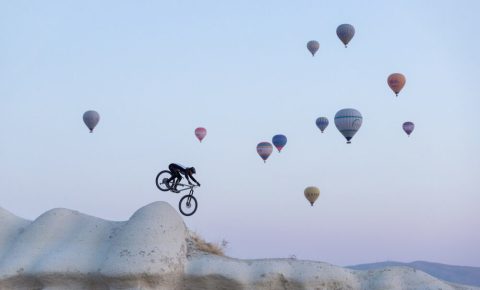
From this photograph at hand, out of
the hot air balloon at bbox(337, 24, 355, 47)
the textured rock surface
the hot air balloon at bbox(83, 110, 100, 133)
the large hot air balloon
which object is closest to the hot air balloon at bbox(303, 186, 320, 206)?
the large hot air balloon

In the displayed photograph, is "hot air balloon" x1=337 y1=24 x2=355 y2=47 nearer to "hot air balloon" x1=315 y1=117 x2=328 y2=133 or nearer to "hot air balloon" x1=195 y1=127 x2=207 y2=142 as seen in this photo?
"hot air balloon" x1=315 y1=117 x2=328 y2=133

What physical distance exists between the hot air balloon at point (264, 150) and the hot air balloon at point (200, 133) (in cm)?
496

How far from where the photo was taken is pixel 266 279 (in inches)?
883

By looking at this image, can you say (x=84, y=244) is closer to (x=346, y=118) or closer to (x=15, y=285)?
(x=15, y=285)

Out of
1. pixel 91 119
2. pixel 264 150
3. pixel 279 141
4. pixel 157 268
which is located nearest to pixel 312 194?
pixel 279 141

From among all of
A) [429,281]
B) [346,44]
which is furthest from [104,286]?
[346,44]

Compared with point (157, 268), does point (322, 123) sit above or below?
above

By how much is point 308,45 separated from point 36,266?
4917cm

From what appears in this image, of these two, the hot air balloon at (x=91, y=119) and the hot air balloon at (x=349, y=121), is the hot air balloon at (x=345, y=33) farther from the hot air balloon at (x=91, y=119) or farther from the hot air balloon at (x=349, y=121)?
the hot air balloon at (x=91, y=119)

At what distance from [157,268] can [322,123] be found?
46.4 meters

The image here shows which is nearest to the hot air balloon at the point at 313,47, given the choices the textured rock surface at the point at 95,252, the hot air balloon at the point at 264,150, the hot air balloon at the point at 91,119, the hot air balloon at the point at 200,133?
the hot air balloon at the point at 264,150

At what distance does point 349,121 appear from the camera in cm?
5531

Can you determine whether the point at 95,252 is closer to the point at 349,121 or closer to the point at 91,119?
the point at 91,119

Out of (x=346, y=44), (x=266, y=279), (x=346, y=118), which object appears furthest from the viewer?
(x=346, y=44)
